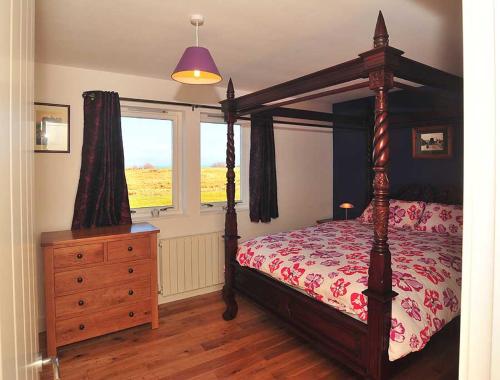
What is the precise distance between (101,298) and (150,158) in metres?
1.49

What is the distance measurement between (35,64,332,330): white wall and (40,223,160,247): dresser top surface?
26 centimetres

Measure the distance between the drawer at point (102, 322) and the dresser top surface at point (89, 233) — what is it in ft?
2.02

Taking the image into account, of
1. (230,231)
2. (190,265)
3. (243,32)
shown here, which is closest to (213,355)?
(230,231)

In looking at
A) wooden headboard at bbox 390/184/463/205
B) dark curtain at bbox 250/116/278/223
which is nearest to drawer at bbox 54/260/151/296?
dark curtain at bbox 250/116/278/223

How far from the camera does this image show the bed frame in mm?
1710

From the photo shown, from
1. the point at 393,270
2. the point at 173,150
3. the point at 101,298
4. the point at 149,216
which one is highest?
the point at 173,150

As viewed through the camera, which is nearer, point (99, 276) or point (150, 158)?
point (99, 276)

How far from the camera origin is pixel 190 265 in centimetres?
357

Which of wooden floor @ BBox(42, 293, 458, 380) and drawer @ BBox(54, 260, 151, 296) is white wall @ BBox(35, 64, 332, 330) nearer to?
drawer @ BBox(54, 260, 151, 296)

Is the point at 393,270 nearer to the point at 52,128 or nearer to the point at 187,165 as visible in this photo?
the point at 187,165

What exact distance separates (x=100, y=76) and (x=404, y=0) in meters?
2.59

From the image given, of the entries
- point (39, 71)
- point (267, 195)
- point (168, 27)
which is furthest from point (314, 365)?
point (39, 71)

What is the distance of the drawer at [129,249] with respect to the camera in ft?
8.82

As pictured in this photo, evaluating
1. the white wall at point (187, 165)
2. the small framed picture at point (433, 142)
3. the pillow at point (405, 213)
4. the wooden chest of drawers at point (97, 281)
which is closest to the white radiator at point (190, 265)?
the white wall at point (187, 165)
